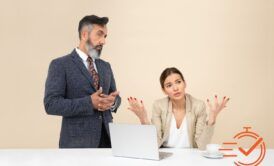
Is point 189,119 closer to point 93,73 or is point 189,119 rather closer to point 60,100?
point 93,73

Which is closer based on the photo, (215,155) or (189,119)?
(215,155)

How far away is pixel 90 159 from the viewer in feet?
7.35

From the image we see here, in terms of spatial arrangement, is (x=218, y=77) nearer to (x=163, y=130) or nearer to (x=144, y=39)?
(x=144, y=39)

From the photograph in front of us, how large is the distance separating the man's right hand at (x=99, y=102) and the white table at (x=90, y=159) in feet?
1.50

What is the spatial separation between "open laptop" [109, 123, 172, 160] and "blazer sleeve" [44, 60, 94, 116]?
58cm

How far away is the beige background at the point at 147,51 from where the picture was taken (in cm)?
402

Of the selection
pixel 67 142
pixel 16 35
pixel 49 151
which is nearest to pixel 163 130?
pixel 67 142

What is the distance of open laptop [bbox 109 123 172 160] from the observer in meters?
2.17

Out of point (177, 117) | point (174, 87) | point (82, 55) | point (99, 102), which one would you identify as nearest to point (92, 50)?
point (82, 55)

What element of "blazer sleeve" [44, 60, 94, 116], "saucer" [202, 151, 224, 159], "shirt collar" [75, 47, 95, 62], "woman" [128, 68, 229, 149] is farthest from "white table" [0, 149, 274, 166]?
"shirt collar" [75, 47, 95, 62]

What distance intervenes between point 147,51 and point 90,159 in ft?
6.66

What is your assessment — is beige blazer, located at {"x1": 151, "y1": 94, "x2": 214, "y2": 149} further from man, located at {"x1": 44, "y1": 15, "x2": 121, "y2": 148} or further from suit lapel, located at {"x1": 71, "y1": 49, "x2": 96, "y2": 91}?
suit lapel, located at {"x1": 71, "y1": 49, "x2": 96, "y2": 91}

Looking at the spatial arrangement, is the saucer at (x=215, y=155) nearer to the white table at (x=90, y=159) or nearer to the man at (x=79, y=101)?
the white table at (x=90, y=159)

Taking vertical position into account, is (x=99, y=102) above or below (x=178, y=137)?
above
